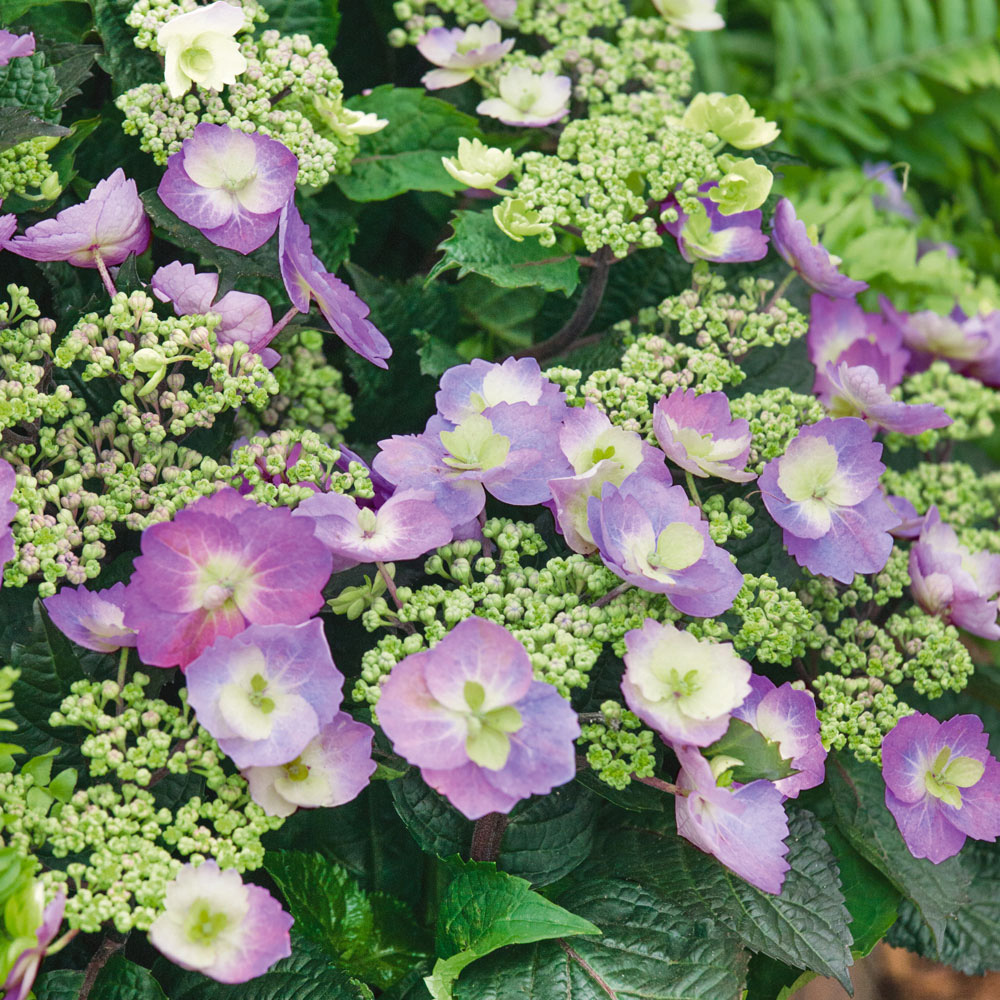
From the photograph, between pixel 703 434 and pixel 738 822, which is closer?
pixel 738 822

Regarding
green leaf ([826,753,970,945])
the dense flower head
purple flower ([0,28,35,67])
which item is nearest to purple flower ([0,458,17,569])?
purple flower ([0,28,35,67])

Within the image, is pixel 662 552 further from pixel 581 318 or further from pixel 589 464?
pixel 581 318

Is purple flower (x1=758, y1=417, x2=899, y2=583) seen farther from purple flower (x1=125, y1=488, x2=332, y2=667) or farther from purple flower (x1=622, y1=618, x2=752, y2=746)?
purple flower (x1=125, y1=488, x2=332, y2=667)

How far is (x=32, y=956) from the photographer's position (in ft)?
1.89

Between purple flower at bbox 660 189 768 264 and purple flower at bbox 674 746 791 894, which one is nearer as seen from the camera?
purple flower at bbox 674 746 791 894

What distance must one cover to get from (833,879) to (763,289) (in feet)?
1.76

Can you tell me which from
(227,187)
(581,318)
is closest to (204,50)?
(227,187)

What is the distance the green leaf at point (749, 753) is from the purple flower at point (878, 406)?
1.12 ft

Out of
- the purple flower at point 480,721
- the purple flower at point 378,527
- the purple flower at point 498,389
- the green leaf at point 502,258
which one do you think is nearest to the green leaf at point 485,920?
the purple flower at point 480,721

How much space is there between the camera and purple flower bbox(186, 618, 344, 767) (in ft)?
2.08

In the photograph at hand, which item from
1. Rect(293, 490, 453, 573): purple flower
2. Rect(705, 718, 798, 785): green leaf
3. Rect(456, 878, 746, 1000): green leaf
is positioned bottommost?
Rect(456, 878, 746, 1000): green leaf

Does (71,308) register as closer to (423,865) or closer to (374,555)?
(374,555)

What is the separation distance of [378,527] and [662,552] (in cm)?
20

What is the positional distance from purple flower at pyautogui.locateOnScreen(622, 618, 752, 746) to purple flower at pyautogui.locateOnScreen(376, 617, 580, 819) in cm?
7
